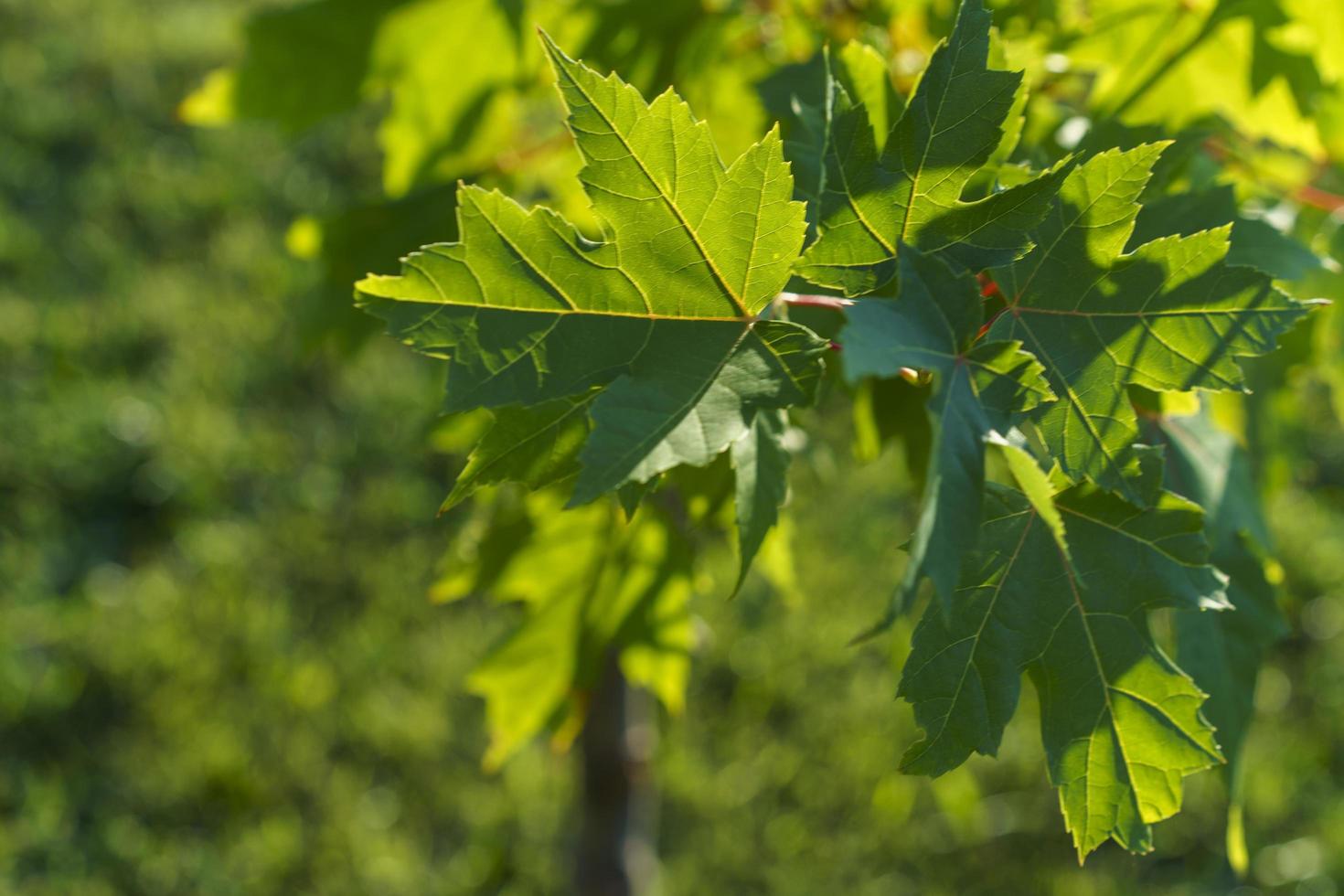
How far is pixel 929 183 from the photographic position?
0.71m

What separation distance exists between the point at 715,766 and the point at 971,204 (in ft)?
8.55

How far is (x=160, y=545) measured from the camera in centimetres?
343

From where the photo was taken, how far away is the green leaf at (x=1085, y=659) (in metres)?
0.69

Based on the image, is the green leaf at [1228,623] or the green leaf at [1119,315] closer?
the green leaf at [1119,315]

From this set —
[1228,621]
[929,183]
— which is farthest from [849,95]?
[1228,621]

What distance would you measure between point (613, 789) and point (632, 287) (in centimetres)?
136

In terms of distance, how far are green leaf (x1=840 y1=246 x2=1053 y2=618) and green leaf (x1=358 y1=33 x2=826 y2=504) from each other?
7cm

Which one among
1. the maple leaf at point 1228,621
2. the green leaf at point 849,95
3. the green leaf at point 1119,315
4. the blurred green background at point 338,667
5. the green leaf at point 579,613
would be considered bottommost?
the blurred green background at point 338,667

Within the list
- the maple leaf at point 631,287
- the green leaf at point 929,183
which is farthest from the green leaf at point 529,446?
the green leaf at point 929,183

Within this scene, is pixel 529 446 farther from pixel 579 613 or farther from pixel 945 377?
pixel 579 613

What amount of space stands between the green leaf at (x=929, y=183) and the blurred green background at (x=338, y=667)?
1621 mm

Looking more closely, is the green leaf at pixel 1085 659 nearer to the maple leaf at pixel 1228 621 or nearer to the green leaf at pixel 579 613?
the maple leaf at pixel 1228 621

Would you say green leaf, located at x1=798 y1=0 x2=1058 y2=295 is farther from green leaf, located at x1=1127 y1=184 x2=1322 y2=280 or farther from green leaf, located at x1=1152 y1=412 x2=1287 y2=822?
green leaf, located at x1=1152 y1=412 x2=1287 y2=822

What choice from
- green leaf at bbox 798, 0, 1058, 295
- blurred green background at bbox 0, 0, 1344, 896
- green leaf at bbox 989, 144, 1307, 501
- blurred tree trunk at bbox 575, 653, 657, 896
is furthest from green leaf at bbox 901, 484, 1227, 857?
blurred green background at bbox 0, 0, 1344, 896
